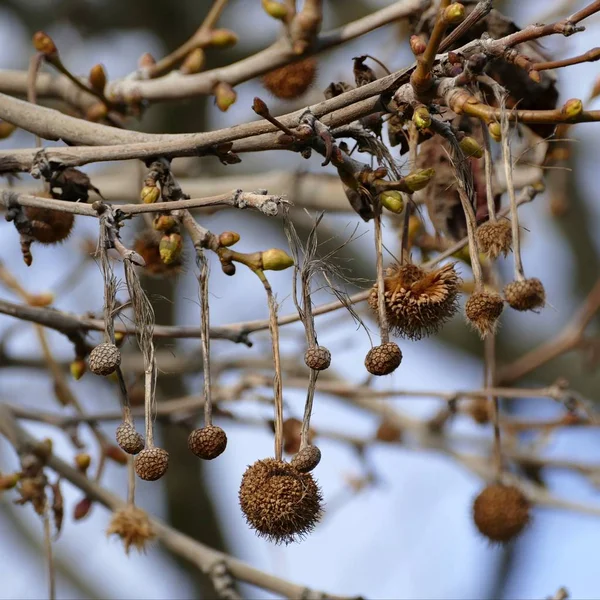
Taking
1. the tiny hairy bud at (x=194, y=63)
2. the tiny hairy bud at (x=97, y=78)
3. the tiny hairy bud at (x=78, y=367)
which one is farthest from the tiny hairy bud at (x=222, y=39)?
the tiny hairy bud at (x=78, y=367)

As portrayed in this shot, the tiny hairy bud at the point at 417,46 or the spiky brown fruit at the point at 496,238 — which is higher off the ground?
the tiny hairy bud at the point at 417,46

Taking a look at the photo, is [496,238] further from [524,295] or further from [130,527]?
[130,527]

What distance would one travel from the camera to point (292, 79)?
7.65 feet

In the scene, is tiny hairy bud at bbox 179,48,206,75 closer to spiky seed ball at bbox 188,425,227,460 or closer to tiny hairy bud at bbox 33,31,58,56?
tiny hairy bud at bbox 33,31,58,56

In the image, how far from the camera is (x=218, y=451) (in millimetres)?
1303

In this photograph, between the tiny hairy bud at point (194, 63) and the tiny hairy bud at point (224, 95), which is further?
the tiny hairy bud at point (194, 63)

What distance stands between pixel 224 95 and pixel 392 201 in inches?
35.3

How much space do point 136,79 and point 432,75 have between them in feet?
4.24

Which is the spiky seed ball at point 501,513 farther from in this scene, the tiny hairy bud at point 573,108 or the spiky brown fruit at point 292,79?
the tiny hairy bud at point 573,108

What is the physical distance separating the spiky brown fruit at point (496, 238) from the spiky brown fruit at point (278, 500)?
42 cm

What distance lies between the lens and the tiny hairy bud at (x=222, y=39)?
2447mm

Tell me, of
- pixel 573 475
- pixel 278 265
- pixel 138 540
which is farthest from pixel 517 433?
pixel 278 265

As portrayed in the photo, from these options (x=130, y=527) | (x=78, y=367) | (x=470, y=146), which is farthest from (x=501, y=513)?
(x=470, y=146)

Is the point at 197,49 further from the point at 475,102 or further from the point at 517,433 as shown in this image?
the point at 517,433
